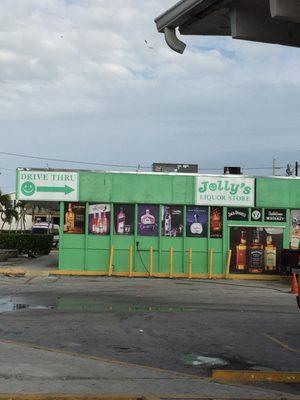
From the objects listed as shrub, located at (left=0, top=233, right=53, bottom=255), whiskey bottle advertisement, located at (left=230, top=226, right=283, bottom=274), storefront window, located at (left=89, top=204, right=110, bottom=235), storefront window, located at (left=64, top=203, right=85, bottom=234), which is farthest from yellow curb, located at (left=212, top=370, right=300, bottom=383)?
shrub, located at (left=0, top=233, right=53, bottom=255)

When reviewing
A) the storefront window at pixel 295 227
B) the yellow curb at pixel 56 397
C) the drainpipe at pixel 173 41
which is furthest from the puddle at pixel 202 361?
the storefront window at pixel 295 227

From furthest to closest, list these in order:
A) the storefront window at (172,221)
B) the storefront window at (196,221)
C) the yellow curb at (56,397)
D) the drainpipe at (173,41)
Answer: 1. the storefront window at (196,221)
2. the storefront window at (172,221)
3. the drainpipe at (173,41)
4. the yellow curb at (56,397)

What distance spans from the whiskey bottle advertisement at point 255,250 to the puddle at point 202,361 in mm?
14848

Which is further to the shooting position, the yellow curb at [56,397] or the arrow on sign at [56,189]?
the arrow on sign at [56,189]

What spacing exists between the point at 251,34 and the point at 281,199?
17075 millimetres

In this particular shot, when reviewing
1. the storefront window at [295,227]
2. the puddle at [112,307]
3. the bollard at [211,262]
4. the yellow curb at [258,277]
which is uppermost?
the storefront window at [295,227]

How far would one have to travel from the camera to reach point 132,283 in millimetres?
19672

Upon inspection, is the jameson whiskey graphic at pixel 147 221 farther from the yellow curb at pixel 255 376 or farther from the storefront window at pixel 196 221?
the yellow curb at pixel 255 376

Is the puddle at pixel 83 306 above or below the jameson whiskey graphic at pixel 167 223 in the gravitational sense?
below

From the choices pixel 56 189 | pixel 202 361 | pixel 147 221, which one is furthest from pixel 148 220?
pixel 202 361

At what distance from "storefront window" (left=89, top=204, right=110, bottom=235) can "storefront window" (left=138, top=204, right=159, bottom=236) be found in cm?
126

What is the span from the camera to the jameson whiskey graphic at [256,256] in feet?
75.2

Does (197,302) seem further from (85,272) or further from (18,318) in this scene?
(85,272)

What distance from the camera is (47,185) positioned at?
2256 cm
